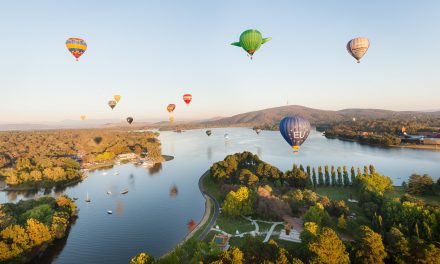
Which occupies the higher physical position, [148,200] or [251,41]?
[251,41]

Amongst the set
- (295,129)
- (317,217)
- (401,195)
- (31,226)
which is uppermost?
(295,129)

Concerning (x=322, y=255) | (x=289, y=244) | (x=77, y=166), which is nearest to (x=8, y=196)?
(x=77, y=166)

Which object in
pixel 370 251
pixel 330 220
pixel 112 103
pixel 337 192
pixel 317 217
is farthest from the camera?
pixel 112 103

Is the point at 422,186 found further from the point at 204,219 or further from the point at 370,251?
the point at 204,219

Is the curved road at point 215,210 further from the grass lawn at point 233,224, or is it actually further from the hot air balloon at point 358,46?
the hot air balloon at point 358,46

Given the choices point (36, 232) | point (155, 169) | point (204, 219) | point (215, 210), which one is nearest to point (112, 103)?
point (155, 169)

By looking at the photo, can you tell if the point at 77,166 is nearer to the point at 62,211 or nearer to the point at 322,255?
the point at 62,211

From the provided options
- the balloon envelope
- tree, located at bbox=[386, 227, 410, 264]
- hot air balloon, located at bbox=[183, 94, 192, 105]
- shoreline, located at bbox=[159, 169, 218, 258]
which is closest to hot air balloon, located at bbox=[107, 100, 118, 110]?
the balloon envelope
